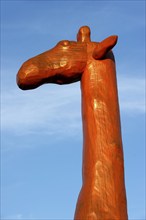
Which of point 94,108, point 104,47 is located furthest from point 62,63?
point 94,108

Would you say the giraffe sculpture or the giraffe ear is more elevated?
the giraffe ear

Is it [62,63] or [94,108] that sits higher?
[62,63]

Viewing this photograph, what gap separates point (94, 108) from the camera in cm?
320

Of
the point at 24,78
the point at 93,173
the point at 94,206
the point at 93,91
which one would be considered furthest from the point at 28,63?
the point at 94,206

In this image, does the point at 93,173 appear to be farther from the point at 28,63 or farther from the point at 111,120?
the point at 28,63

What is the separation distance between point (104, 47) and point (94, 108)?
468 mm

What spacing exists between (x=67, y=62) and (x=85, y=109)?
402 mm

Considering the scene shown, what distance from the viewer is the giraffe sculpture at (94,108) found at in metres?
2.92

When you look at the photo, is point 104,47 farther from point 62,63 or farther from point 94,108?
point 94,108

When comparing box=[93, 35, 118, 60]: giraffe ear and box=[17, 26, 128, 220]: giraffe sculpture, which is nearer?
box=[17, 26, 128, 220]: giraffe sculpture

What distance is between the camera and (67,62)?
3406mm

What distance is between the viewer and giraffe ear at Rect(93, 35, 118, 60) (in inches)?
130

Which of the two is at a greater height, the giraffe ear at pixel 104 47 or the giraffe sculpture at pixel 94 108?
the giraffe ear at pixel 104 47

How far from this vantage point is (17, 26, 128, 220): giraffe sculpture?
2.92m
